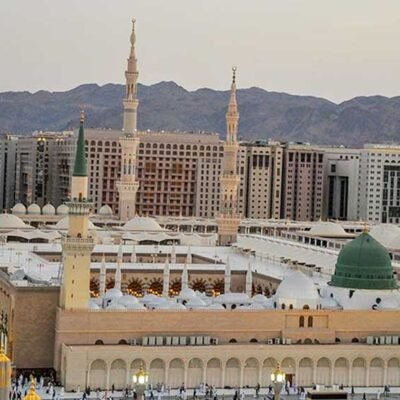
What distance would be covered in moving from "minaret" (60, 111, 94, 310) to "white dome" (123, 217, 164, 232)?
3849 centimetres

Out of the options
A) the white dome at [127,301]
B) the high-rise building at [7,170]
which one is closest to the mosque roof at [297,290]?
the white dome at [127,301]

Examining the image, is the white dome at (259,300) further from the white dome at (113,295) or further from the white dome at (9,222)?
the white dome at (9,222)

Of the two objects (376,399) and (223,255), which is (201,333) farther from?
(223,255)

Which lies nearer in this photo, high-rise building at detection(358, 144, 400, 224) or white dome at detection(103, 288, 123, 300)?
white dome at detection(103, 288, 123, 300)

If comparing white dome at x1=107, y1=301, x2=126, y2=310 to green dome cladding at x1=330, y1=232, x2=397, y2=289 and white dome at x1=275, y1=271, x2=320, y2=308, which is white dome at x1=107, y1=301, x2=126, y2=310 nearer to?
white dome at x1=275, y1=271, x2=320, y2=308

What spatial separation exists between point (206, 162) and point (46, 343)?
77.2m

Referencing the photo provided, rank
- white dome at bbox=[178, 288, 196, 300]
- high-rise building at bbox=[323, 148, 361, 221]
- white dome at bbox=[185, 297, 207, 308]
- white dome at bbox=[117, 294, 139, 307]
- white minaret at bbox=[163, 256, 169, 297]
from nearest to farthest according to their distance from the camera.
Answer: white dome at bbox=[117, 294, 139, 307]
white dome at bbox=[185, 297, 207, 308]
white dome at bbox=[178, 288, 196, 300]
white minaret at bbox=[163, 256, 169, 297]
high-rise building at bbox=[323, 148, 361, 221]

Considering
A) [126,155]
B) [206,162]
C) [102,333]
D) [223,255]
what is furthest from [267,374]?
[206,162]

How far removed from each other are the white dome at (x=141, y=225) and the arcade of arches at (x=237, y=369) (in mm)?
40514

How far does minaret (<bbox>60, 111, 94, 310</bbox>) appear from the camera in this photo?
144ft

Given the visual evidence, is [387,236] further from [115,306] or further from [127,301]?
[115,306]

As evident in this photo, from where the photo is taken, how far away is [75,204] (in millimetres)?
44906

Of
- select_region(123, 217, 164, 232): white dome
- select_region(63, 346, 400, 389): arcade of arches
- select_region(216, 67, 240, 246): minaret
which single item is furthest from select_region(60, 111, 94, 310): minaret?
select_region(123, 217, 164, 232): white dome

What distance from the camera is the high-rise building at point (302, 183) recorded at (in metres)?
124
